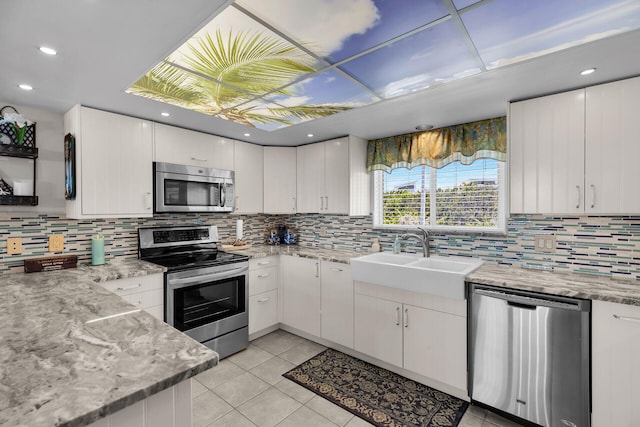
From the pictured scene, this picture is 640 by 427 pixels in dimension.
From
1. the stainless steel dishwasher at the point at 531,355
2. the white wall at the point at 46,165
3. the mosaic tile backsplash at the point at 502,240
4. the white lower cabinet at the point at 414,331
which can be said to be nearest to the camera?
the stainless steel dishwasher at the point at 531,355

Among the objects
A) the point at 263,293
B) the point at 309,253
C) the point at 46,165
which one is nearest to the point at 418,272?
the point at 309,253

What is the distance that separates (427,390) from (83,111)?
3.50 m

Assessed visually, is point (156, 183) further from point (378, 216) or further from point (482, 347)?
point (482, 347)

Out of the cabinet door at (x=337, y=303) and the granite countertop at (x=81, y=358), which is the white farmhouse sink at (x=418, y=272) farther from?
the granite countertop at (x=81, y=358)

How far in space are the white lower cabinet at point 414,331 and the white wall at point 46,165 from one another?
8.90 feet

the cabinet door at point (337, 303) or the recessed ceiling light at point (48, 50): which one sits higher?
the recessed ceiling light at point (48, 50)

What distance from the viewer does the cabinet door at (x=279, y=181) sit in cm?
372

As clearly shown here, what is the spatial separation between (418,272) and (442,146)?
1336 millimetres

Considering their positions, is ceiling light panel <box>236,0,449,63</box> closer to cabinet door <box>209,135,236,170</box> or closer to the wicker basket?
cabinet door <box>209,135,236,170</box>

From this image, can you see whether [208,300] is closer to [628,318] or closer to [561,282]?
[561,282]

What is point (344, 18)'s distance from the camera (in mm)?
1326

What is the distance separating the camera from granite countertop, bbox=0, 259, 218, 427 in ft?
2.41

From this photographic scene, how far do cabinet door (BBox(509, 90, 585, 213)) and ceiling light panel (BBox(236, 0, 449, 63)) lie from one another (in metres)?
1.36

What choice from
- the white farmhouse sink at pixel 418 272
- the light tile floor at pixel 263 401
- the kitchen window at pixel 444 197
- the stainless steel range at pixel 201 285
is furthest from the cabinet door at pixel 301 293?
the kitchen window at pixel 444 197
